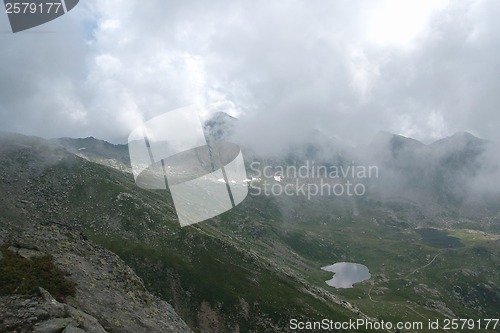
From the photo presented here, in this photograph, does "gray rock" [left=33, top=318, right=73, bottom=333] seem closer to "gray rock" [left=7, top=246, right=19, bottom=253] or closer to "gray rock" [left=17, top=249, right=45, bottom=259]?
"gray rock" [left=17, top=249, right=45, bottom=259]

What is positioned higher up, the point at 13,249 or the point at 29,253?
the point at 13,249

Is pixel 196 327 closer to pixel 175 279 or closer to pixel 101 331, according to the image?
pixel 175 279

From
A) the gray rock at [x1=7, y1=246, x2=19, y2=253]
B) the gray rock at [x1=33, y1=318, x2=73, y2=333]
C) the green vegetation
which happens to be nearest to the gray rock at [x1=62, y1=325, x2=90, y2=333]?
the gray rock at [x1=33, y1=318, x2=73, y2=333]

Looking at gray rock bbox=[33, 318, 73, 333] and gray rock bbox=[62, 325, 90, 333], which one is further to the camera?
gray rock bbox=[62, 325, 90, 333]

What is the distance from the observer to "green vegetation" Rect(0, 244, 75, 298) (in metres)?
25.7

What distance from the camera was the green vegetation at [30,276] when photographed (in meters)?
25.7

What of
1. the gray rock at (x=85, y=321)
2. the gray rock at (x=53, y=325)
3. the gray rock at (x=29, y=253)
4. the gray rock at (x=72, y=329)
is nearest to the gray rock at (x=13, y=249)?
the gray rock at (x=29, y=253)

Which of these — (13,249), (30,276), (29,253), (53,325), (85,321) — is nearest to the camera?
(53,325)

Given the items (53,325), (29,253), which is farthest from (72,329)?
(29,253)

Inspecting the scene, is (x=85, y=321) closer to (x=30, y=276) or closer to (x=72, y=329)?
(x=72, y=329)

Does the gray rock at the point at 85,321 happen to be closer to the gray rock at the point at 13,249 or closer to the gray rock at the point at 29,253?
the gray rock at the point at 29,253

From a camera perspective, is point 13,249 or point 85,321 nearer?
point 85,321

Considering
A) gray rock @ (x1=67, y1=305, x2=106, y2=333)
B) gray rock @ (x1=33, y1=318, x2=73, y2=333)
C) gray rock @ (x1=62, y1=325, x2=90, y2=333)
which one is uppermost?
gray rock @ (x1=33, y1=318, x2=73, y2=333)

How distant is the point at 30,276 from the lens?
27.8 meters
